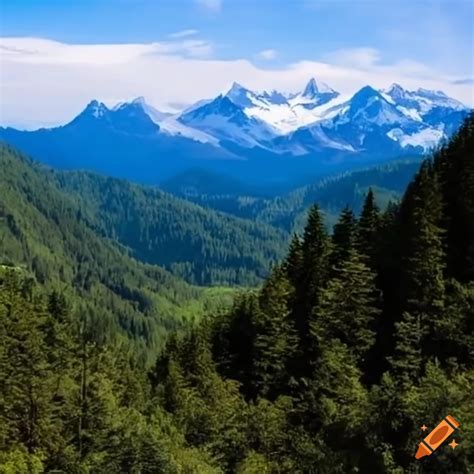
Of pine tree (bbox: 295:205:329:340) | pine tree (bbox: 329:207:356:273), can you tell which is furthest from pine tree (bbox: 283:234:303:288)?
pine tree (bbox: 329:207:356:273)

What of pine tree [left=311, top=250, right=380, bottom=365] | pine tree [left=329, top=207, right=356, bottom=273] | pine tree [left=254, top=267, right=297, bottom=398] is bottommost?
pine tree [left=254, top=267, right=297, bottom=398]

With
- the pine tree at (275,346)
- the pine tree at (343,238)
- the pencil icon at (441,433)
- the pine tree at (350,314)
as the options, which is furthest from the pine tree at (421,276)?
the pencil icon at (441,433)

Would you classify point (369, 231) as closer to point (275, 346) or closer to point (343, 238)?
point (343, 238)

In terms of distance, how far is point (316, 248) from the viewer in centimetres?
9344

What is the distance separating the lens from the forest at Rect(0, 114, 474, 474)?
2290 inches

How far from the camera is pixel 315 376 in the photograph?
76.2m

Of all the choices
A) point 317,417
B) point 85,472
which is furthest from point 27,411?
point 317,417

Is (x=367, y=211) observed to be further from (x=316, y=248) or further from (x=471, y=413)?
(x=471, y=413)

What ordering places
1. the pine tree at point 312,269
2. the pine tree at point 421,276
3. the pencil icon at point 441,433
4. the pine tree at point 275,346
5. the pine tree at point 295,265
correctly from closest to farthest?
the pencil icon at point 441,433 → the pine tree at point 421,276 → the pine tree at point 275,346 → the pine tree at point 312,269 → the pine tree at point 295,265

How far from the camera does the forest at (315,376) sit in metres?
58.2

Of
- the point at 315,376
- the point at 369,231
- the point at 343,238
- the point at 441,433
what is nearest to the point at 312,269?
the point at 343,238

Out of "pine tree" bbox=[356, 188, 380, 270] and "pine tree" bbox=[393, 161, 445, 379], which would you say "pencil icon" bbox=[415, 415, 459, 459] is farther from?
"pine tree" bbox=[356, 188, 380, 270]

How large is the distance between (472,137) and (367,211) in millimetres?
16225

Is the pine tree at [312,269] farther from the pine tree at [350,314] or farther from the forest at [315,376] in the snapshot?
the pine tree at [350,314]
